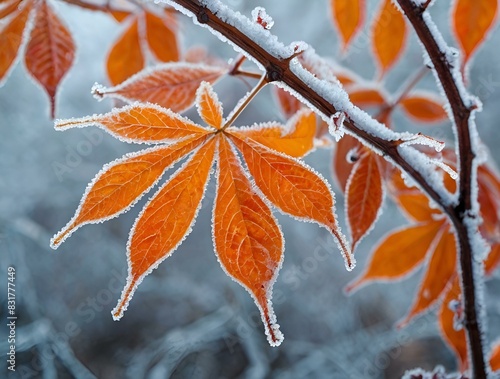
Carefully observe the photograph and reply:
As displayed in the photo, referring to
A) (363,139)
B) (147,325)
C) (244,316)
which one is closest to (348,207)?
(363,139)

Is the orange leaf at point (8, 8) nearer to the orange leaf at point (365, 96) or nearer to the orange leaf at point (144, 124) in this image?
the orange leaf at point (144, 124)

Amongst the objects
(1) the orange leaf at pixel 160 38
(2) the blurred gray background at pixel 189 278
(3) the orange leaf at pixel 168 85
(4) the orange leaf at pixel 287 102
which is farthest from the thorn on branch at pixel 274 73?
(2) the blurred gray background at pixel 189 278

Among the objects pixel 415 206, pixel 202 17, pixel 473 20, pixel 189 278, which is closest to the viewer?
pixel 202 17

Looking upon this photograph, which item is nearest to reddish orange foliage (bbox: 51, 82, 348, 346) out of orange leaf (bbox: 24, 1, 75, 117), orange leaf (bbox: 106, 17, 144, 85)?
orange leaf (bbox: 24, 1, 75, 117)

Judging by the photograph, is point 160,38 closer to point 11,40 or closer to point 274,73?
point 11,40

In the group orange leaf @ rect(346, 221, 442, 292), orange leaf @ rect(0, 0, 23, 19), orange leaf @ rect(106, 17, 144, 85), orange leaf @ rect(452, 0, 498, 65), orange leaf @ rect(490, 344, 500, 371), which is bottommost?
orange leaf @ rect(490, 344, 500, 371)

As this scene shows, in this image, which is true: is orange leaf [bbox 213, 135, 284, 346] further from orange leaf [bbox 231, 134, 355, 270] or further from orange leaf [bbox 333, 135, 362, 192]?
orange leaf [bbox 333, 135, 362, 192]

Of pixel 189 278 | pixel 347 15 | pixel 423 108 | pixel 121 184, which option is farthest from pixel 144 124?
pixel 189 278
